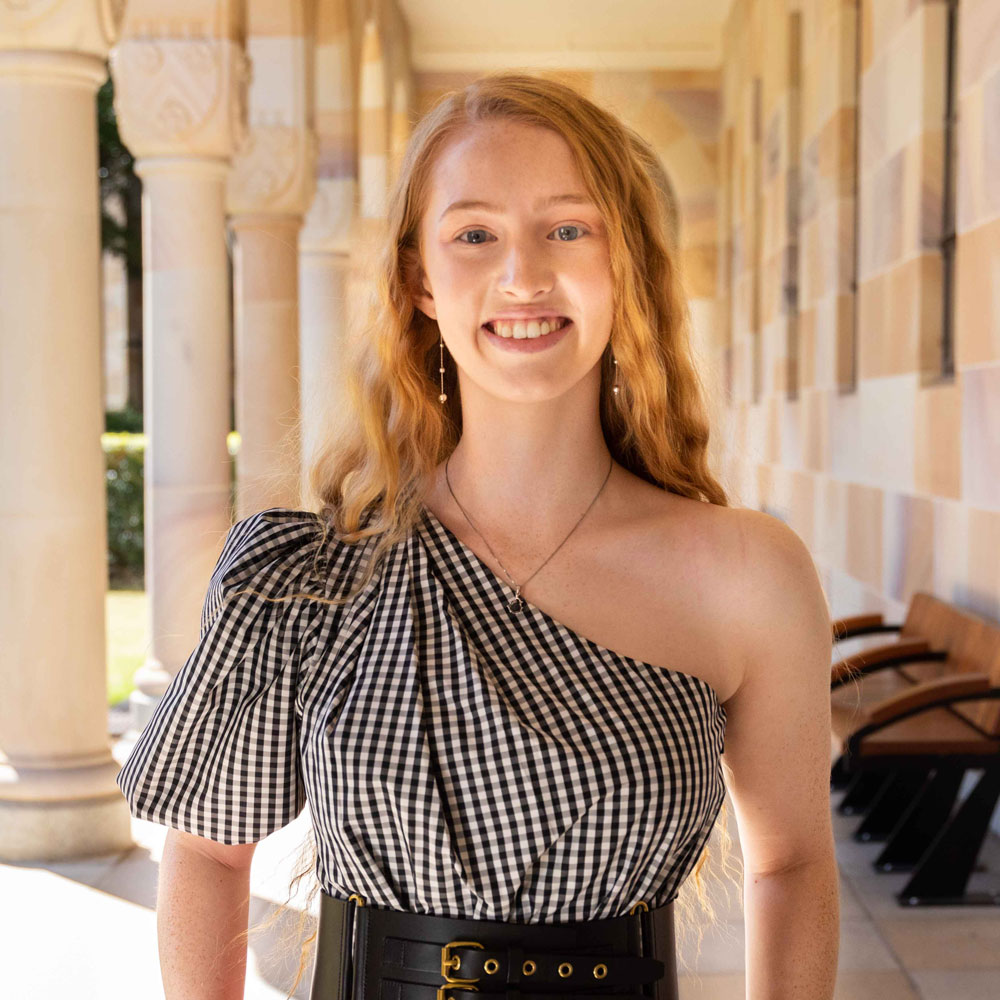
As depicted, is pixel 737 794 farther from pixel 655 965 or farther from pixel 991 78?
pixel 991 78

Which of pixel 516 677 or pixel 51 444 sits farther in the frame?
pixel 51 444

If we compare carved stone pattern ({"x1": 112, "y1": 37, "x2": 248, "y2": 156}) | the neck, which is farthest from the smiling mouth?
carved stone pattern ({"x1": 112, "y1": 37, "x2": 248, "y2": 156})

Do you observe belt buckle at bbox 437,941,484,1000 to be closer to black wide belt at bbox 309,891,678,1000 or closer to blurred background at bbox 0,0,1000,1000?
black wide belt at bbox 309,891,678,1000

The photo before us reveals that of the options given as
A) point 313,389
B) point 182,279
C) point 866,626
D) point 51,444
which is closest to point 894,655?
point 866,626

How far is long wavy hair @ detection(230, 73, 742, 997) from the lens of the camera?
172 cm

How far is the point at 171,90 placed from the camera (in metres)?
6.49

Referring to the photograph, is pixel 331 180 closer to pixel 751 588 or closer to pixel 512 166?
pixel 512 166

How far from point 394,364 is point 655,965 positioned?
0.86 m

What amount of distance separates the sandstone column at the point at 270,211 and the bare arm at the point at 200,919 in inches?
269

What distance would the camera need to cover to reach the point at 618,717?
1.63m

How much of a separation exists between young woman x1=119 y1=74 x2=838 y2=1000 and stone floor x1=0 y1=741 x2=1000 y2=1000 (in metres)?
2.11

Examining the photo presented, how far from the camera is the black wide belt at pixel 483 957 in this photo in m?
1.56

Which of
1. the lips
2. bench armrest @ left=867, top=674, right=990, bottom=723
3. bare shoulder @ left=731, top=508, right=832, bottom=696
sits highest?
the lips

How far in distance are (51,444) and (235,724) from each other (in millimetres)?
3610
